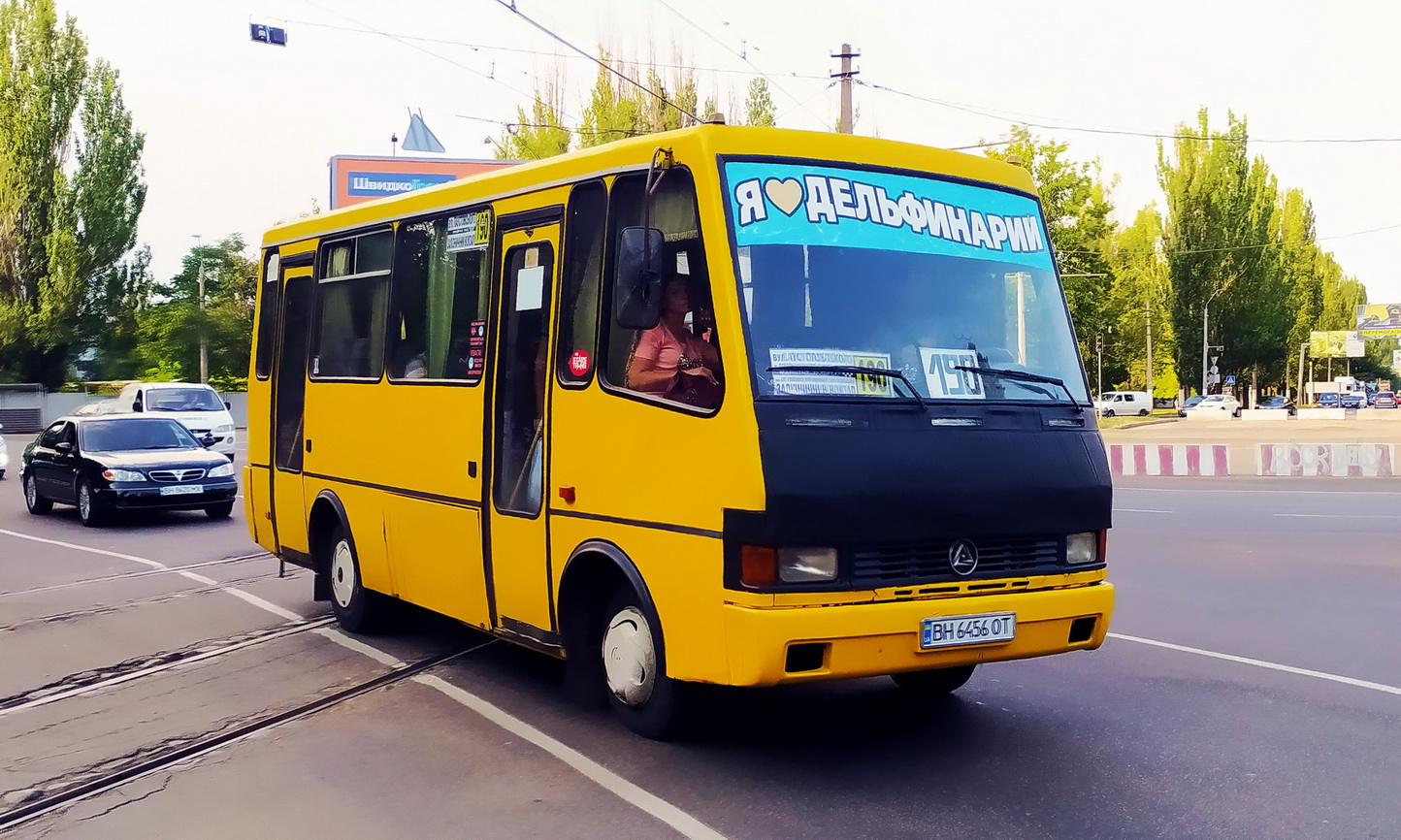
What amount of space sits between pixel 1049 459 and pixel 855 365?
1.03m

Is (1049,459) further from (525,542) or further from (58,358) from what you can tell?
(58,358)

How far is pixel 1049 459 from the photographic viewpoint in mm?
6047

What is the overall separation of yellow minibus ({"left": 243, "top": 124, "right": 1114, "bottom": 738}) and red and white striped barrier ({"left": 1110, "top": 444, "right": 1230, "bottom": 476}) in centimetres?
2130

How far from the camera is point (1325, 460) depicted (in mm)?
26625

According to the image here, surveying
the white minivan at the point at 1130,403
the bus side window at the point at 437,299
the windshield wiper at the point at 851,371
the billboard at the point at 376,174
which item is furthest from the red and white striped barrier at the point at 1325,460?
the white minivan at the point at 1130,403

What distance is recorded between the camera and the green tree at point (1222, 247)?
74625 millimetres

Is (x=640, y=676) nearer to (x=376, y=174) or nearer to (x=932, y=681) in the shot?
(x=932, y=681)

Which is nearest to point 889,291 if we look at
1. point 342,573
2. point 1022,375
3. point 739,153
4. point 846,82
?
point 1022,375

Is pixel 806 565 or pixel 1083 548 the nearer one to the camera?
pixel 806 565

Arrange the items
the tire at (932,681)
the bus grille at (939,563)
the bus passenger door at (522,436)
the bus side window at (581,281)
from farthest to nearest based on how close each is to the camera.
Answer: the tire at (932,681), the bus passenger door at (522,436), the bus side window at (581,281), the bus grille at (939,563)

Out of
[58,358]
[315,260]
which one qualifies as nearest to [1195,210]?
[58,358]

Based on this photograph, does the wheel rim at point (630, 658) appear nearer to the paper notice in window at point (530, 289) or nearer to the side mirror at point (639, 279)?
the side mirror at point (639, 279)

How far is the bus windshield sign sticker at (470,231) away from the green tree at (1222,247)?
236 feet

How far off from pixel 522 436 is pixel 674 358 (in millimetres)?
1360
